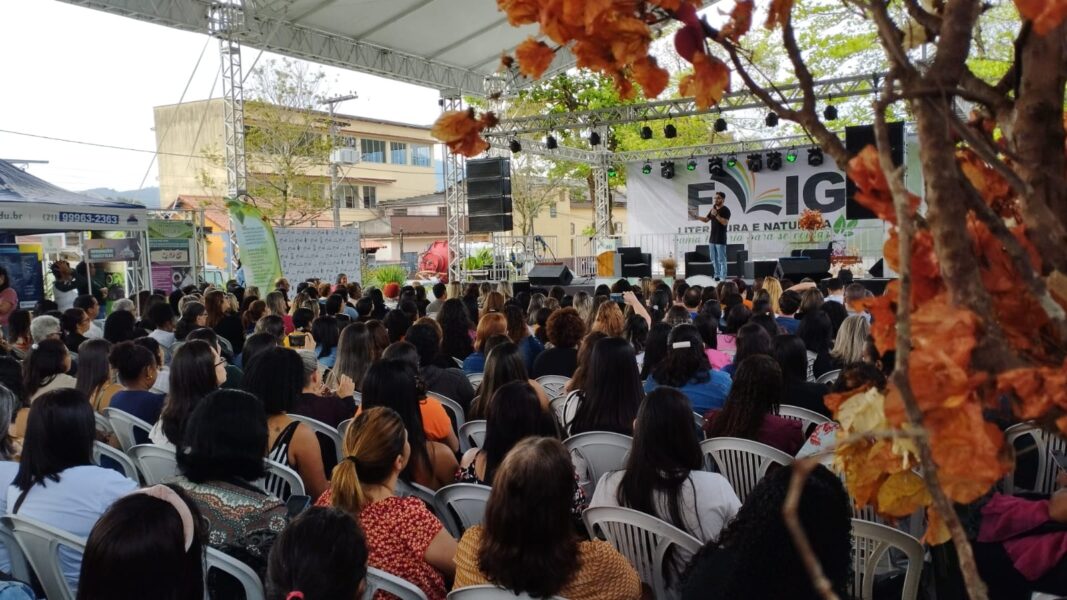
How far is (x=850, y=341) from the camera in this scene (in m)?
5.16

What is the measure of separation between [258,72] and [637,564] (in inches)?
982

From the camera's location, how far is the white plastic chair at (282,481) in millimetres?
3283

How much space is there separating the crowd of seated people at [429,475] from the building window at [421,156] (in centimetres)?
3997

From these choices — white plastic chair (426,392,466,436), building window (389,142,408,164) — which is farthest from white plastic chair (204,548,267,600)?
building window (389,142,408,164)

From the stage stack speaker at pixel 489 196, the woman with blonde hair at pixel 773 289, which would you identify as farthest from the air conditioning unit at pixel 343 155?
the woman with blonde hair at pixel 773 289

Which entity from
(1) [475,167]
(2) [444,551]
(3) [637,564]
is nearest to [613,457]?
(3) [637,564]

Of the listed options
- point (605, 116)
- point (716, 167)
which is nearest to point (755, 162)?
point (716, 167)

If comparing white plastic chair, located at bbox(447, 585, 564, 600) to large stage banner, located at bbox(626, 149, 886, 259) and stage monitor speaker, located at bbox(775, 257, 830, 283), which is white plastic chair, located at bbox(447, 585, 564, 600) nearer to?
stage monitor speaker, located at bbox(775, 257, 830, 283)

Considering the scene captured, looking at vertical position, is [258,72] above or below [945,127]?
above

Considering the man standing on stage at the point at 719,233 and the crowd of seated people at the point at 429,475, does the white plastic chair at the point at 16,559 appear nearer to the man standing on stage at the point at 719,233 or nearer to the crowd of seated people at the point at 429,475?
the crowd of seated people at the point at 429,475

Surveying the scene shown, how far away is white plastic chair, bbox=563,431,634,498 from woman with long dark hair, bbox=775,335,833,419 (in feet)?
3.50

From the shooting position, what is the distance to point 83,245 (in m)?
11.7

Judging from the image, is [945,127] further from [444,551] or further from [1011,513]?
[1011,513]

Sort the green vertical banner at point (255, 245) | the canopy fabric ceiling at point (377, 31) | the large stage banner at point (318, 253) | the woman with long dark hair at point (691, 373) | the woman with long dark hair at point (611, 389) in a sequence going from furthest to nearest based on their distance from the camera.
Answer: the large stage banner at point (318, 253) → the green vertical banner at point (255, 245) → the canopy fabric ceiling at point (377, 31) → the woman with long dark hair at point (691, 373) → the woman with long dark hair at point (611, 389)
